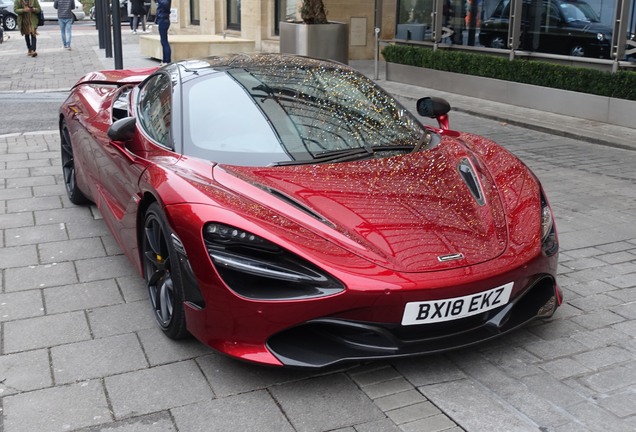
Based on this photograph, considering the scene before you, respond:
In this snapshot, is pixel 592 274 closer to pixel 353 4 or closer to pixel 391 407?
pixel 391 407

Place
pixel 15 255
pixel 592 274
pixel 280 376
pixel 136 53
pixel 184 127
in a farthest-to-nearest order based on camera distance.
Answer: pixel 136 53, pixel 15 255, pixel 592 274, pixel 184 127, pixel 280 376

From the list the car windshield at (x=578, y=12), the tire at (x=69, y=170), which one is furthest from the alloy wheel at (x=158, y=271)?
the car windshield at (x=578, y=12)

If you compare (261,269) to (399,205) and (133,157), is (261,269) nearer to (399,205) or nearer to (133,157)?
(399,205)

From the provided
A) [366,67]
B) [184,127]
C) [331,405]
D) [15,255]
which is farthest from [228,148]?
[366,67]

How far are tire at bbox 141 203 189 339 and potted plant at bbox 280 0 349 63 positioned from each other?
11337mm

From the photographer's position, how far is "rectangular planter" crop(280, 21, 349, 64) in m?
14.9

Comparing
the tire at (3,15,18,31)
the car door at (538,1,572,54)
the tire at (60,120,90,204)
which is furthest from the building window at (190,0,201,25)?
the tire at (60,120,90,204)

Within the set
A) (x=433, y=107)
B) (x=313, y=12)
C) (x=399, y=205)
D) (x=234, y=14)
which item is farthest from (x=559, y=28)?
(x=234, y=14)

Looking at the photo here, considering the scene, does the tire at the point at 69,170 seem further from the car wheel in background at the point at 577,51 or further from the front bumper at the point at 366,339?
the car wheel in background at the point at 577,51

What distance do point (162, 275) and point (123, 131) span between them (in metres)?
1.03

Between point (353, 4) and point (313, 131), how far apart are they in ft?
50.7

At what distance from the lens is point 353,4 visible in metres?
18.9

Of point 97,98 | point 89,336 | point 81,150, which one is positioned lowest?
point 89,336

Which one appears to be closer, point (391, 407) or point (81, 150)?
point (391, 407)
